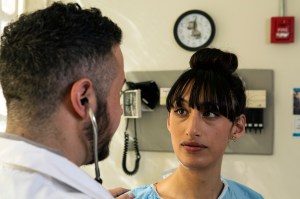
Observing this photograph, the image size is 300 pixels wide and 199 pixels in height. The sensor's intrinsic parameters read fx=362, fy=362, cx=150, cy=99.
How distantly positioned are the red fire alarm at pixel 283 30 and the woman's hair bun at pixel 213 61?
1095mm

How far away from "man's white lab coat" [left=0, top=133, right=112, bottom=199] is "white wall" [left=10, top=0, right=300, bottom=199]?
192cm

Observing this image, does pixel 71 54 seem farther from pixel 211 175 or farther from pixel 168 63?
pixel 168 63

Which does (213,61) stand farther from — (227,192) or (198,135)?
(227,192)

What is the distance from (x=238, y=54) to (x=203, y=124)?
1.29 meters

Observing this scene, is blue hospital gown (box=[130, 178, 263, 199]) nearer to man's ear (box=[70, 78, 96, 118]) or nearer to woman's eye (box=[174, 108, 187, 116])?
woman's eye (box=[174, 108, 187, 116])

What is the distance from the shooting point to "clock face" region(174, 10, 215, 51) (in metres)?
2.48

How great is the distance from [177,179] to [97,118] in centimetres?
67

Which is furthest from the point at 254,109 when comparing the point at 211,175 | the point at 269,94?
the point at 211,175

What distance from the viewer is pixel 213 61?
139cm

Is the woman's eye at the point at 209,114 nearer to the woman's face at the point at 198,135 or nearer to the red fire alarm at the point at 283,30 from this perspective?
the woman's face at the point at 198,135

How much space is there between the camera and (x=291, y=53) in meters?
2.38

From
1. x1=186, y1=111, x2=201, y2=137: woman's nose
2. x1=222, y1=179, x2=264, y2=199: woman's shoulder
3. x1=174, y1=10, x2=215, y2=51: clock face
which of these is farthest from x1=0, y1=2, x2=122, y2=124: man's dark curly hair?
x1=174, y1=10, x2=215, y2=51: clock face

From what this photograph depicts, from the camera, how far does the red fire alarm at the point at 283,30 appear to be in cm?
235

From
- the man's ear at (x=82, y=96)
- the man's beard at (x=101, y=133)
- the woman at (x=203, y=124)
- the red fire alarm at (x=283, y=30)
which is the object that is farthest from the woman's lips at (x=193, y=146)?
the red fire alarm at (x=283, y=30)
